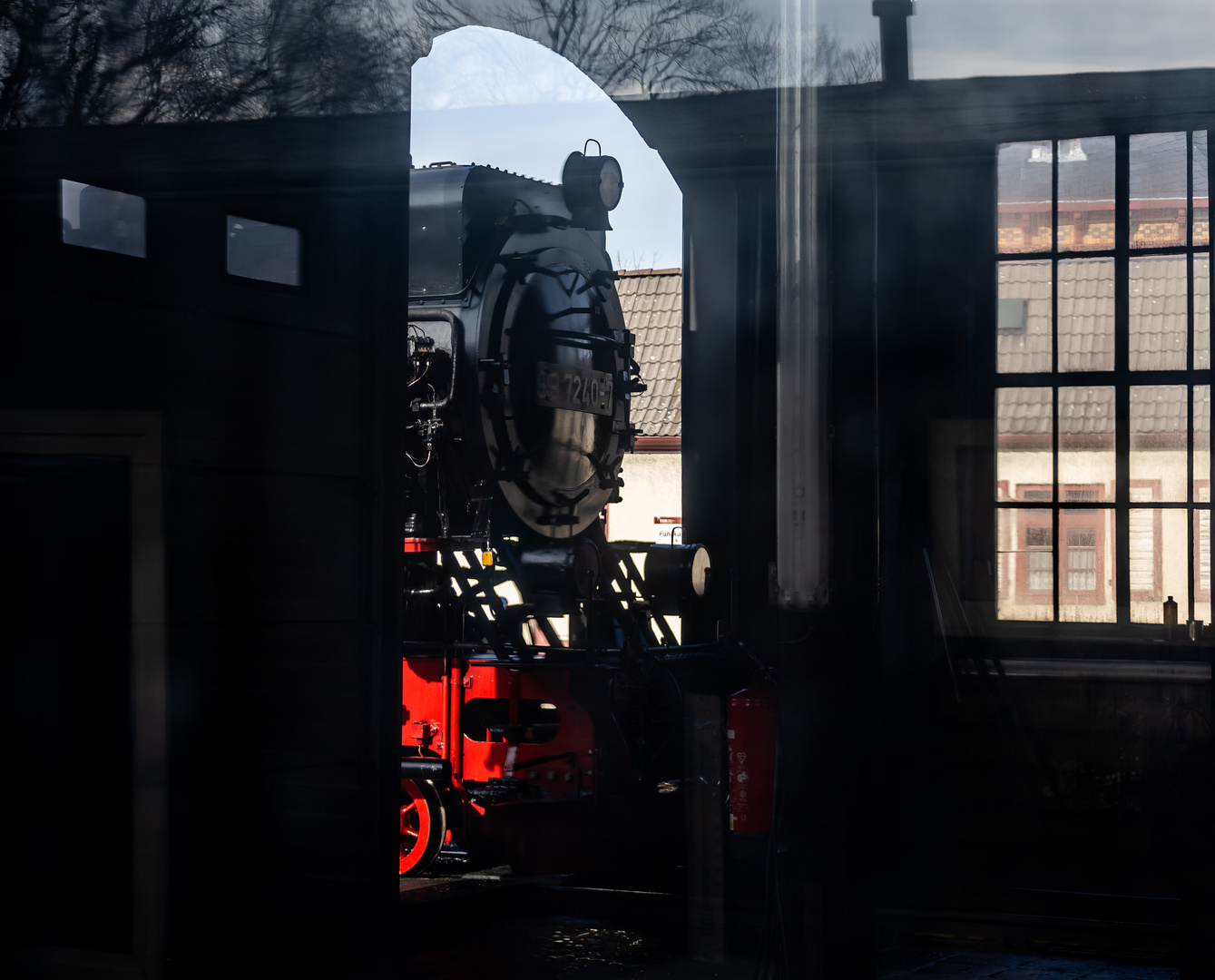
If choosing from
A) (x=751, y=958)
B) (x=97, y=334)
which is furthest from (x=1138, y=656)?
(x=97, y=334)

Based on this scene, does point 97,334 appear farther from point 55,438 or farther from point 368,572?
point 368,572

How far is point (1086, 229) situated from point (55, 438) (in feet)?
15.3

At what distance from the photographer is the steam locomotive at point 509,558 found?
4.93m

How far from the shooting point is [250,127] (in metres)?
3.38

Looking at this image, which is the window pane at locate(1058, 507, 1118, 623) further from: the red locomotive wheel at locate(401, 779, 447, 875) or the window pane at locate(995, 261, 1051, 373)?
the red locomotive wheel at locate(401, 779, 447, 875)

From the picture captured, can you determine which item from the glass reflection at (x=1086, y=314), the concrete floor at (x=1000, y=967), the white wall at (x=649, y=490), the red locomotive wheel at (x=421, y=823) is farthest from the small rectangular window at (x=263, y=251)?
the white wall at (x=649, y=490)

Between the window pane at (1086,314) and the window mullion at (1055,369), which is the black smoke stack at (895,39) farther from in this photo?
the window pane at (1086,314)

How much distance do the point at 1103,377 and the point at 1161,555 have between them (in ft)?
2.80

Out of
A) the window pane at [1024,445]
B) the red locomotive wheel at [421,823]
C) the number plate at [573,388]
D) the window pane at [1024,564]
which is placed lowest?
the red locomotive wheel at [421,823]

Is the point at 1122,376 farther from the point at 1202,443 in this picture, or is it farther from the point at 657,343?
the point at 657,343

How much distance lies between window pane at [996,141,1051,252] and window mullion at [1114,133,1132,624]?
0.31 meters

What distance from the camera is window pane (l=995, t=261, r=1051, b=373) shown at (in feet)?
18.9

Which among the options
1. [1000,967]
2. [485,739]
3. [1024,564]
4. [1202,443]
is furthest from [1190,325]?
[485,739]

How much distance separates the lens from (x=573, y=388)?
5750mm
